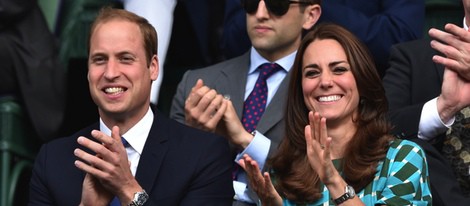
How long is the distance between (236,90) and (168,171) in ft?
3.89

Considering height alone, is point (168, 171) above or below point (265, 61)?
below

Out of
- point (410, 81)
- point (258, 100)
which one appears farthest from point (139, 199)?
point (410, 81)

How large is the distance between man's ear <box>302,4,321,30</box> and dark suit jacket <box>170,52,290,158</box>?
1.05 feet

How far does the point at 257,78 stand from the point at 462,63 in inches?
47.3

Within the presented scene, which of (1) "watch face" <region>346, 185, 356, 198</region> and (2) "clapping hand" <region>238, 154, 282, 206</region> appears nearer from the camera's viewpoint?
(1) "watch face" <region>346, 185, 356, 198</region>

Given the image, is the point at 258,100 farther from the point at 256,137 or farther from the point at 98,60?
the point at 98,60

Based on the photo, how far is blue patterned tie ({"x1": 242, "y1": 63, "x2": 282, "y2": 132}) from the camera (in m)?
5.91

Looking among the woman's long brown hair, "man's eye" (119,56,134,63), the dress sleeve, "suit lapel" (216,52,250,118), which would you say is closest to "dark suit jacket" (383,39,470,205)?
the woman's long brown hair

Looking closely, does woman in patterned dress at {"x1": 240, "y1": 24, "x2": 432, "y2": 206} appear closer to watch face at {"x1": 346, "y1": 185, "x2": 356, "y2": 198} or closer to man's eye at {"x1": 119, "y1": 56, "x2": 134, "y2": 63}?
watch face at {"x1": 346, "y1": 185, "x2": 356, "y2": 198}

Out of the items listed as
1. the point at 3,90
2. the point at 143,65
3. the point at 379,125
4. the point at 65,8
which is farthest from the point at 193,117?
the point at 65,8

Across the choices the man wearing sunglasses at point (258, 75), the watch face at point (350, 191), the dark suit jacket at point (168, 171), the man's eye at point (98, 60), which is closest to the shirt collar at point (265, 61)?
the man wearing sunglasses at point (258, 75)

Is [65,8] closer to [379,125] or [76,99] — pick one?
[76,99]

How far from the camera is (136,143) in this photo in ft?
16.5

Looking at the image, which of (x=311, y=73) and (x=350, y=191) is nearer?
(x=350, y=191)
